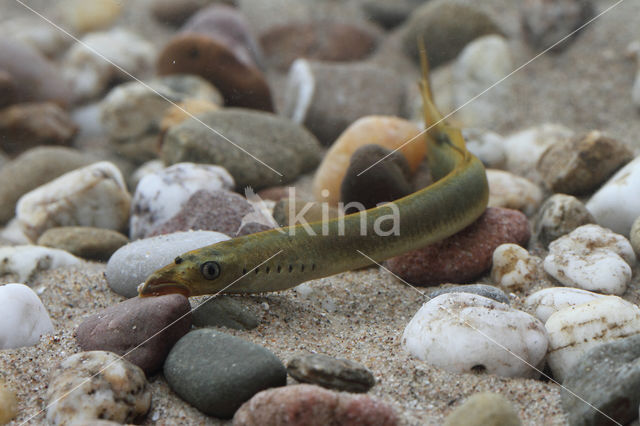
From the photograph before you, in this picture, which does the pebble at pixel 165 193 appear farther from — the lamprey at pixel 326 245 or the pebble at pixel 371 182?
the lamprey at pixel 326 245

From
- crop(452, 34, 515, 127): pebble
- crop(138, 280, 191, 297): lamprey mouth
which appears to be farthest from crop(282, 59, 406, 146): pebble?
crop(138, 280, 191, 297): lamprey mouth

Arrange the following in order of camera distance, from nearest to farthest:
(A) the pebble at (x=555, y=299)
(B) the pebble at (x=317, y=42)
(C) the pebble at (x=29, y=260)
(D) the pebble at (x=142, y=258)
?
(A) the pebble at (x=555, y=299) → (D) the pebble at (x=142, y=258) → (C) the pebble at (x=29, y=260) → (B) the pebble at (x=317, y=42)

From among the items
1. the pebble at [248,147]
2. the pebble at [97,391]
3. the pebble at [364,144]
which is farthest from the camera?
the pebble at [248,147]

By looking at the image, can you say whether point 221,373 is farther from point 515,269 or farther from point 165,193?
point 165,193

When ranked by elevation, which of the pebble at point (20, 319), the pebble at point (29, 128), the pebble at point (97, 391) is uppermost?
the pebble at point (97, 391)

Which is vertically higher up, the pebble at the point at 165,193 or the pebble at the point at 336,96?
the pebble at the point at 336,96

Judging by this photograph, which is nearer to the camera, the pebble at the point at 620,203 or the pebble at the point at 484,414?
the pebble at the point at 484,414

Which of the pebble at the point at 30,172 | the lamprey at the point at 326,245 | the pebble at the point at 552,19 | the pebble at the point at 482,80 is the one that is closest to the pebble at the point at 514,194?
the lamprey at the point at 326,245

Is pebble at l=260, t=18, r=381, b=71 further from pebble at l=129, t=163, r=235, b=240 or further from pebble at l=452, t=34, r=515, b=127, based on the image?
pebble at l=129, t=163, r=235, b=240
